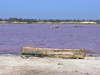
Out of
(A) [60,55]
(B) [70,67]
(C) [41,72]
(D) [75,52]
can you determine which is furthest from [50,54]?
(C) [41,72]

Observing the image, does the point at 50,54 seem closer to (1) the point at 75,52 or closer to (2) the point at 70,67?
(1) the point at 75,52

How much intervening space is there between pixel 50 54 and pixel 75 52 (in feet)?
6.47

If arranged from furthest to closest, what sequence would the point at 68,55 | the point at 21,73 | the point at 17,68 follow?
the point at 68,55
the point at 17,68
the point at 21,73

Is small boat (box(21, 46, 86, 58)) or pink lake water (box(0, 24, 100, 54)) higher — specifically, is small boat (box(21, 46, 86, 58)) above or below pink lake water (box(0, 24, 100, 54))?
above

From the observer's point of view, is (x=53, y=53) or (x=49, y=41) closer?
(x=53, y=53)

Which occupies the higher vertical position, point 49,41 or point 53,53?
point 53,53

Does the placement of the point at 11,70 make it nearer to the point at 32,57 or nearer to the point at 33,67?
the point at 33,67

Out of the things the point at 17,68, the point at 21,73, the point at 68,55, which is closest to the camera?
the point at 21,73

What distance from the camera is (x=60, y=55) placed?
54.3ft

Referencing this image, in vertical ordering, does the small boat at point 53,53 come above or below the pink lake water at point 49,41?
above

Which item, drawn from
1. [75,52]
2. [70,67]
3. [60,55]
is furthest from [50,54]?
[70,67]

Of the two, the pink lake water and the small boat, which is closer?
the small boat

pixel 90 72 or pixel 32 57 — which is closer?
pixel 90 72

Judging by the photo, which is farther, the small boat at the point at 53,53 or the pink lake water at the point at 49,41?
the pink lake water at the point at 49,41
